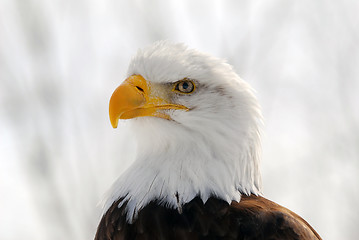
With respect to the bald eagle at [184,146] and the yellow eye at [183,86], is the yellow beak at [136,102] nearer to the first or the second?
the bald eagle at [184,146]

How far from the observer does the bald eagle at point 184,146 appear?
4086 millimetres

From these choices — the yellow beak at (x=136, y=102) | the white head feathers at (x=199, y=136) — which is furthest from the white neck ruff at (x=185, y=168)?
the yellow beak at (x=136, y=102)

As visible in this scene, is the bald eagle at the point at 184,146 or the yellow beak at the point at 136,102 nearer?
the bald eagle at the point at 184,146

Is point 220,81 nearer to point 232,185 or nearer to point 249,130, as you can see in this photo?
point 249,130

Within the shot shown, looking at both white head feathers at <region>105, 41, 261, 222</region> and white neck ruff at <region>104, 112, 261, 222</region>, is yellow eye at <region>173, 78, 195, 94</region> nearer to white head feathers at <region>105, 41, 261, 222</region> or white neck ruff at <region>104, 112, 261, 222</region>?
white head feathers at <region>105, 41, 261, 222</region>

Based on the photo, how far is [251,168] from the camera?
4496 mm

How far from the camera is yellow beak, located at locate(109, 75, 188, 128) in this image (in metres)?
4.34

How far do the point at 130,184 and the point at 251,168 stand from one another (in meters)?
0.86

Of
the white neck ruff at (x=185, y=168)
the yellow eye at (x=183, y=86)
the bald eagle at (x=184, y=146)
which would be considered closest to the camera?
the bald eagle at (x=184, y=146)

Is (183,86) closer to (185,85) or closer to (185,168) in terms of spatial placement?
(185,85)

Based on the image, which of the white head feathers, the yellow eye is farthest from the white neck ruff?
the yellow eye

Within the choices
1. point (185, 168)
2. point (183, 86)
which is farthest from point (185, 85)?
point (185, 168)

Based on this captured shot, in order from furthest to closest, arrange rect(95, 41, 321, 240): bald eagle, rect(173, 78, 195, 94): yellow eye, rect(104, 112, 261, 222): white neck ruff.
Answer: rect(173, 78, 195, 94): yellow eye → rect(104, 112, 261, 222): white neck ruff → rect(95, 41, 321, 240): bald eagle

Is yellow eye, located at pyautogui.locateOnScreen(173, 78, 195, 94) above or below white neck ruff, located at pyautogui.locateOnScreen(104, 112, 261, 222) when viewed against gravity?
above
